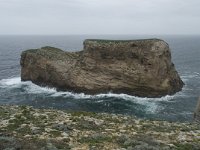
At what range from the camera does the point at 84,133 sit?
2116 centimetres

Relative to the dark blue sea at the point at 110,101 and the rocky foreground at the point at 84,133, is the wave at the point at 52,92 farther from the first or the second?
the rocky foreground at the point at 84,133

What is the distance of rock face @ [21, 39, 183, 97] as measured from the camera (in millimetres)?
62309

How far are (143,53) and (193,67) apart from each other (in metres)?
46.6

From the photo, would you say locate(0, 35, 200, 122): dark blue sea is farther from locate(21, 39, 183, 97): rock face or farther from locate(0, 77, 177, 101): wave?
locate(21, 39, 183, 97): rock face

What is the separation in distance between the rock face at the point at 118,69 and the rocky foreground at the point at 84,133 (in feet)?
118

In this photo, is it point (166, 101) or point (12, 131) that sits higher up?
point (12, 131)

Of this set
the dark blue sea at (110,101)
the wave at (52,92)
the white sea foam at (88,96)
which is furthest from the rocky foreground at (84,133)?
the wave at (52,92)

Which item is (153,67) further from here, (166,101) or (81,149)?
(81,149)

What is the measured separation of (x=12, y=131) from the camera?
21.1m

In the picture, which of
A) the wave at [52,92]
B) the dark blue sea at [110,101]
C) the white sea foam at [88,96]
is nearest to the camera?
the dark blue sea at [110,101]

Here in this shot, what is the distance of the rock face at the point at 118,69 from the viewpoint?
62309 mm

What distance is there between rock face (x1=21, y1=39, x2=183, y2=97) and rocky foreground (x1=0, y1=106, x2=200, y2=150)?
35.9 metres

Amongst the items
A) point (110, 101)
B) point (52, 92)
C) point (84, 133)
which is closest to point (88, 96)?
point (110, 101)

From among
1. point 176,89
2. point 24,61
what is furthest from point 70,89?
point 176,89
